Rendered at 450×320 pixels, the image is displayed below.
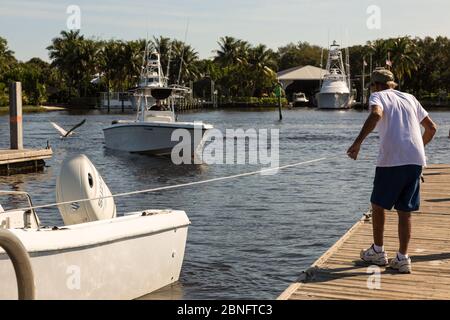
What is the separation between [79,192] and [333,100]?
101824 mm

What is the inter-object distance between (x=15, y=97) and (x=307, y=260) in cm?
1588

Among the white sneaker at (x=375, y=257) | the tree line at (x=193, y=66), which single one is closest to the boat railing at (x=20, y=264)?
the white sneaker at (x=375, y=257)

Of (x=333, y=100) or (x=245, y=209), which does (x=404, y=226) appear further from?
(x=333, y=100)

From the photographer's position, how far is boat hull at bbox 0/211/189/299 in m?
6.78

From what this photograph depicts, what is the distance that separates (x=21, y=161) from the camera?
2434 cm

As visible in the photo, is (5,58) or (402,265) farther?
(5,58)

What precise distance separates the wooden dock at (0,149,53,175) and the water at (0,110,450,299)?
1.75 feet

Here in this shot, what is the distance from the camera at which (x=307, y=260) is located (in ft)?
37.8

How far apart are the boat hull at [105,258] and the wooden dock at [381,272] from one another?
5.77 feet
